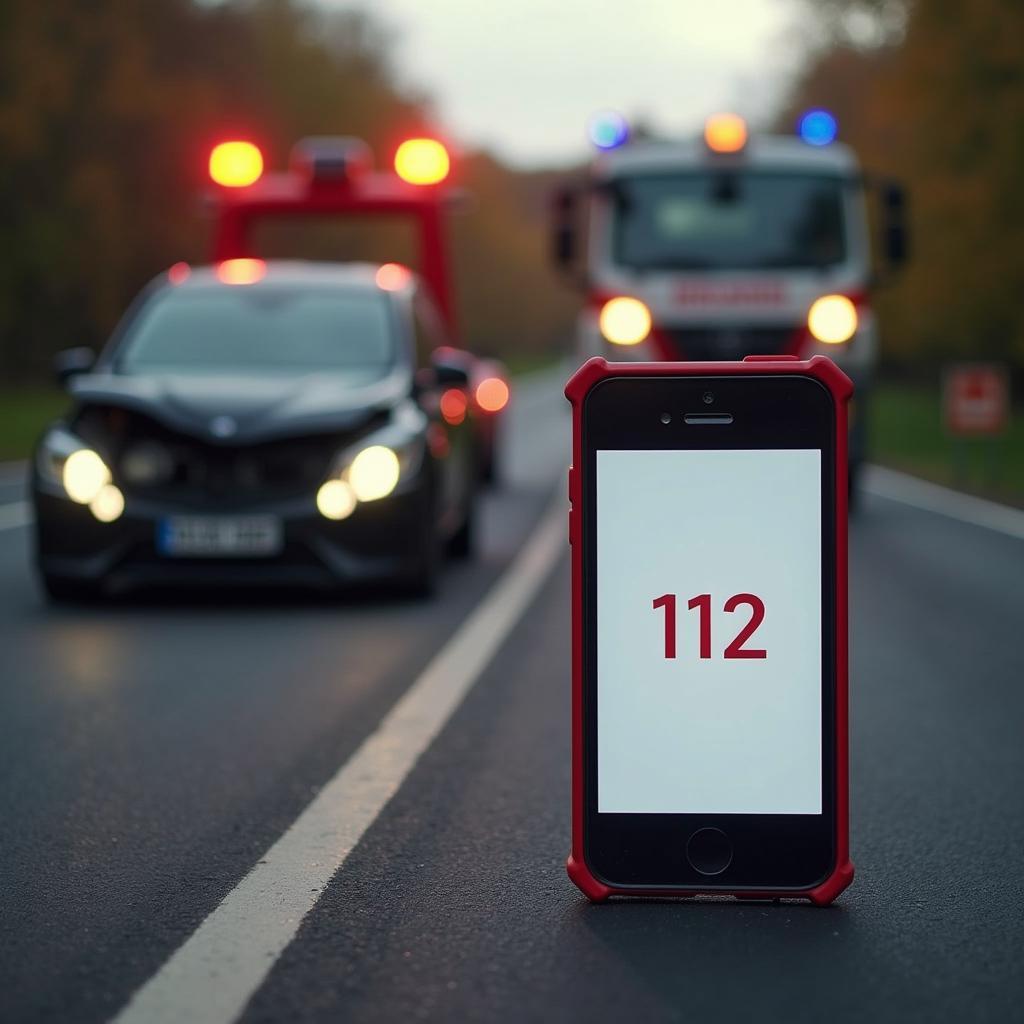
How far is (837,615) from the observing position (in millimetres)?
4512

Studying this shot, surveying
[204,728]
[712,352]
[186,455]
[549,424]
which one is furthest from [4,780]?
[549,424]

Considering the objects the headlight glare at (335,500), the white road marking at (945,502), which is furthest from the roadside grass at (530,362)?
the headlight glare at (335,500)

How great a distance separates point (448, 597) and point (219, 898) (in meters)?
6.31

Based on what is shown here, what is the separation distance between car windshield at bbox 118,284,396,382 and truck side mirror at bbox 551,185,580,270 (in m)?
4.60

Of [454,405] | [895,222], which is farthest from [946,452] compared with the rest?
[454,405]

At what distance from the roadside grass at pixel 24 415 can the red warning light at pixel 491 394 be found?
6758 millimetres

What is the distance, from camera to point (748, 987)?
12.9 feet

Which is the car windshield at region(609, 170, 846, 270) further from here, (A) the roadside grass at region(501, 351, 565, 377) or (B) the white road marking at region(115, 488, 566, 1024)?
(A) the roadside grass at region(501, 351, 565, 377)

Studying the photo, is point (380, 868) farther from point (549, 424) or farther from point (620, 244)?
point (549, 424)

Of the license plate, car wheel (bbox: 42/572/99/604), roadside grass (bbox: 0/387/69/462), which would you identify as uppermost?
the license plate

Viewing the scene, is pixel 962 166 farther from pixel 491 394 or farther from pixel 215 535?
pixel 215 535

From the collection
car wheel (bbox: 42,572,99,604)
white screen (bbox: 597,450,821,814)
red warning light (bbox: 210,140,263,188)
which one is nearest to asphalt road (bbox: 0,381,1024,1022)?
car wheel (bbox: 42,572,99,604)

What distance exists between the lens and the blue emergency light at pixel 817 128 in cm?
1753

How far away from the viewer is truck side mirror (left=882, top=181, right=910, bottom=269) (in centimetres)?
1622
